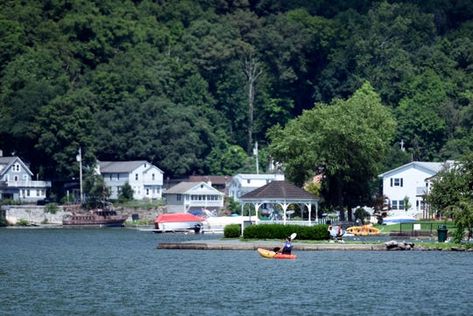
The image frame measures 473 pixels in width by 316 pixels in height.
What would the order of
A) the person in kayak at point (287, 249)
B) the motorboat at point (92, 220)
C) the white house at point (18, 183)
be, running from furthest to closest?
1. the white house at point (18, 183)
2. the motorboat at point (92, 220)
3. the person in kayak at point (287, 249)

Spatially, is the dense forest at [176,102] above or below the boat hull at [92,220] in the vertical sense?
above

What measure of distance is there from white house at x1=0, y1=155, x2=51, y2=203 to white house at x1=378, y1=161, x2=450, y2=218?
37.2m

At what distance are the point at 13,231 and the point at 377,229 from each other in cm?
3626

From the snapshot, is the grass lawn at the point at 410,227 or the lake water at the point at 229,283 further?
the grass lawn at the point at 410,227

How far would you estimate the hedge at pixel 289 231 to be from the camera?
10406cm

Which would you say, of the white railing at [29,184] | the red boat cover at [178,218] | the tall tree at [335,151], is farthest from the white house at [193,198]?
the tall tree at [335,151]

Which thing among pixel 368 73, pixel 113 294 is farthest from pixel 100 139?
pixel 113 294

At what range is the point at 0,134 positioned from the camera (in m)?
180

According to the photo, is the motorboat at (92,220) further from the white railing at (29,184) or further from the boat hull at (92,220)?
the white railing at (29,184)

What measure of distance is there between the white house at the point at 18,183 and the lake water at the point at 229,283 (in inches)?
2627

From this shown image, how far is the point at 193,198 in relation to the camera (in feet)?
572

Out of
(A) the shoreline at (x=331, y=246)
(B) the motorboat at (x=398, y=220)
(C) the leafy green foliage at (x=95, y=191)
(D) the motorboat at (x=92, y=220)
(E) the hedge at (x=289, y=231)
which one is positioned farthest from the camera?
(C) the leafy green foliage at (x=95, y=191)

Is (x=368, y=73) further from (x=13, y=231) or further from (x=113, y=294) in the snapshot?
(x=113, y=294)

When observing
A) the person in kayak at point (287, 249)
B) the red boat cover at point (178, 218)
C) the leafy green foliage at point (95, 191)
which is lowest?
the person in kayak at point (287, 249)
